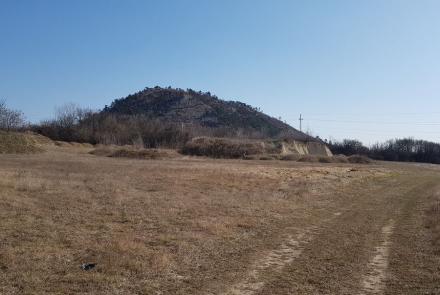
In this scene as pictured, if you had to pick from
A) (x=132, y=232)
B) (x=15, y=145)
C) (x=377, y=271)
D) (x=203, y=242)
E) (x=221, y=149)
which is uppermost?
(x=221, y=149)

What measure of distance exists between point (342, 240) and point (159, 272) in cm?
591

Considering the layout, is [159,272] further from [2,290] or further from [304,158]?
[304,158]

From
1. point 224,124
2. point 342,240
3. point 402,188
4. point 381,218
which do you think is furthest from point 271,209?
point 224,124

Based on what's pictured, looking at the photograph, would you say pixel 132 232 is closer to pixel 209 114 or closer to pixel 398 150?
pixel 398 150

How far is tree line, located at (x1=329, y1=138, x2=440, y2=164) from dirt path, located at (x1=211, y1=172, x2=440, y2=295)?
114m

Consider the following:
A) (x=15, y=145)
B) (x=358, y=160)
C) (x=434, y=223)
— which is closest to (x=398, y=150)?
(x=358, y=160)

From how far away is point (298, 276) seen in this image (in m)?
9.58

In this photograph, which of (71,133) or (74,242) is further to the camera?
(71,133)

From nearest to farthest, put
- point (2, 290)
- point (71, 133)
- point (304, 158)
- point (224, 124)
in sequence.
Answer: point (2, 290)
point (304, 158)
point (71, 133)
point (224, 124)

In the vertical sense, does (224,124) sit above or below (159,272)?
above

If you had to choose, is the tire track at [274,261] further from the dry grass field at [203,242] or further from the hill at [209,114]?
the hill at [209,114]

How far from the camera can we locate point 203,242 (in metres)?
12.3

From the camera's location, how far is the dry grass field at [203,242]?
883 centimetres

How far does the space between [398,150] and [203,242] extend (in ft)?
432
